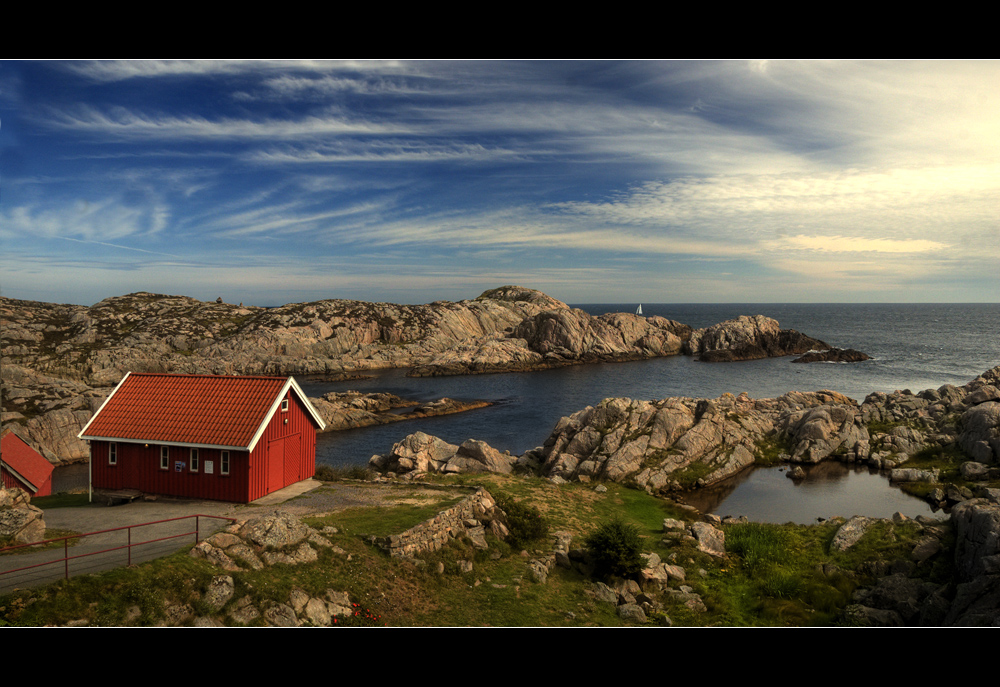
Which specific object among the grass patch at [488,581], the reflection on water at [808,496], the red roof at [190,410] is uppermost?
the red roof at [190,410]

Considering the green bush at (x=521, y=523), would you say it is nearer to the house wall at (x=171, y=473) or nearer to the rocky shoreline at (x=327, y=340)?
the house wall at (x=171, y=473)

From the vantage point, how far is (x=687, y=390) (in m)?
82.1

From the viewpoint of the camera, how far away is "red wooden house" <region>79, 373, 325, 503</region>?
22578 mm

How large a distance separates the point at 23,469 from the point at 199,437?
1328 cm

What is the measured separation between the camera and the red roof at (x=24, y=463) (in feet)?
89.5

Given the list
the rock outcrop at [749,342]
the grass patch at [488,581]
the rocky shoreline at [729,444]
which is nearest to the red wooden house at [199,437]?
the grass patch at [488,581]

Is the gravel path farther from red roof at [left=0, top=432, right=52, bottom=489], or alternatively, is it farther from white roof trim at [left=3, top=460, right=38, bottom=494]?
red roof at [left=0, top=432, right=52, bottom=489]

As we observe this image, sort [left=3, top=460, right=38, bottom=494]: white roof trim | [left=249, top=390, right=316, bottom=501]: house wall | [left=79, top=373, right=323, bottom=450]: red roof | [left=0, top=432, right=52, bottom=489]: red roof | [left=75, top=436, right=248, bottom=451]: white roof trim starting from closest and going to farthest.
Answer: [left=75, top=436, right=248, bottom=451]: white roof trim
[left=79, top=373, right=323, bottom=450]: red roof
[left=249, top=390, right=316, bottom=501]: house wall
[left=3, top=460, right=38, bottom=494]: white roof trim
[left=0, top=432, right=52, bottom=489]: red roof

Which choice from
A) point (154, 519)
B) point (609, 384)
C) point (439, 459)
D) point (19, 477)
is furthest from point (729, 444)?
point (19, 477)

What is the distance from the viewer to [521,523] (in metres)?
23.1

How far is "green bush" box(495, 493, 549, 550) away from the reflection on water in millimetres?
16142

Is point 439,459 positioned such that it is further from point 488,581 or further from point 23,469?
point 23,469

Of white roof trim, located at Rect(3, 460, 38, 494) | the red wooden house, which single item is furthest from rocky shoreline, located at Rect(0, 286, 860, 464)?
the red wooden house

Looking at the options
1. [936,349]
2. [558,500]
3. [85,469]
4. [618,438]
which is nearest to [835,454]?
[618,438]
